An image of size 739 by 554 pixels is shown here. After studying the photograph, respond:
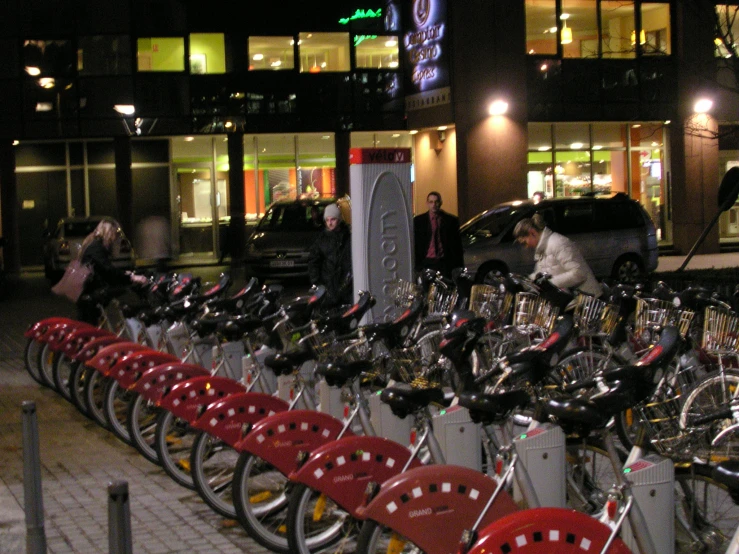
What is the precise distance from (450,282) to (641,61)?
19.8 m

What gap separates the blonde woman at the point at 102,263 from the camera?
448 inches

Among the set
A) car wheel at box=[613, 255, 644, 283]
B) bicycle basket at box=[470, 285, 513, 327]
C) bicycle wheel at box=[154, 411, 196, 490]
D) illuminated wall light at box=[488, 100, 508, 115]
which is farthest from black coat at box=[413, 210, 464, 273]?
illuminated wall light at box=[488, 100, 508, 115]

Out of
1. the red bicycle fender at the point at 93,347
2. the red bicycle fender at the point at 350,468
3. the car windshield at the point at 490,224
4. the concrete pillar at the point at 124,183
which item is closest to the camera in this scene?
the red bicycle fender at the point at 350,468

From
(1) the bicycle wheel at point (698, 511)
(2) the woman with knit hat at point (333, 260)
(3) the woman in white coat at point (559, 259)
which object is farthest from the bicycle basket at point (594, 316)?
(2) the woman with knit hat at point (333, 260)

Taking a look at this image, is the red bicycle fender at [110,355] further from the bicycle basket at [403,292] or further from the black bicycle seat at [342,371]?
the black bicycle seat at [342,371]

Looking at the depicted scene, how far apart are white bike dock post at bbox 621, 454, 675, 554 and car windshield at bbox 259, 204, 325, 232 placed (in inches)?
722

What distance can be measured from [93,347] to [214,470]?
3.17 m

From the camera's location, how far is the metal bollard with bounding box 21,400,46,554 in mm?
5309

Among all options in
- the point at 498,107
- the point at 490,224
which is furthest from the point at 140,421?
the point at 498,107

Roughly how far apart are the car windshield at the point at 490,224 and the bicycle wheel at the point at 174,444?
1188cm

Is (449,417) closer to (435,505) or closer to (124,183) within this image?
(435,505)

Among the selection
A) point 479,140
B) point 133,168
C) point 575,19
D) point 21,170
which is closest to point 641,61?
point 575,19

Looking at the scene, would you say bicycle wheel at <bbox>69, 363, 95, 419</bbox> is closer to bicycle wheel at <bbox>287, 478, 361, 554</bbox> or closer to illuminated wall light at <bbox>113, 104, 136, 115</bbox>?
bicycle wheel at <bbox>287, 478, 361, 554</bbox>

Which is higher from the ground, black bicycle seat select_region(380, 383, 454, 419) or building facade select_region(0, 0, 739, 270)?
building facade select_region(0, 0, 739, 270)
